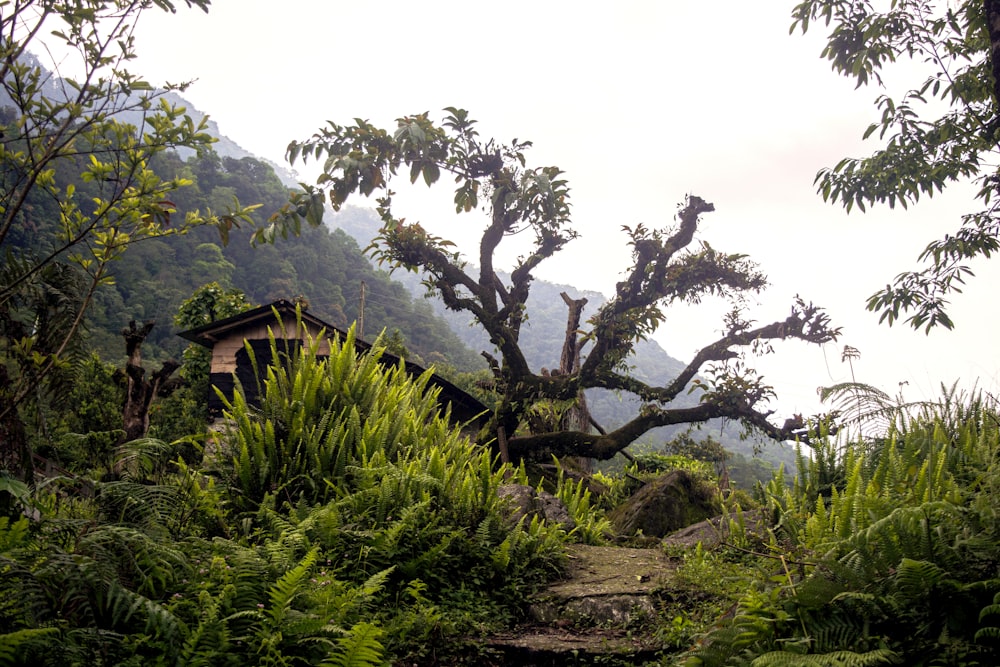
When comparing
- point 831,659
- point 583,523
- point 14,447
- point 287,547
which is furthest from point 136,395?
point 831,659

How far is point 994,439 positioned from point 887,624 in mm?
1849

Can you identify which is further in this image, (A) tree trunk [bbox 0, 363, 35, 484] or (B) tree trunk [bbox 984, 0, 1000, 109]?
(B) tree trunk [bbox 984, 0, 1000, 109]

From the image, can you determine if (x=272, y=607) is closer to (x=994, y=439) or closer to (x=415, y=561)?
(x=415, y=561)

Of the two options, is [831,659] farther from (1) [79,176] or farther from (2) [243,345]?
(2) [243,345]

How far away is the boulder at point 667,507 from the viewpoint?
894cm

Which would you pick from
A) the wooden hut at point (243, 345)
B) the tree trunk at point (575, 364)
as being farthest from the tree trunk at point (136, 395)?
the tree trunk at point (575, 364)

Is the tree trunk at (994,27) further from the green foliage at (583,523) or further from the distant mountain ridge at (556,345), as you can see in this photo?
the distant mountain ridge at (556,345)

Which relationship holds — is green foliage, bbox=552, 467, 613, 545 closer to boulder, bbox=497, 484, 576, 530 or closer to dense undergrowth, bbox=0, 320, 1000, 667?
boulder, bbox=497, 484, 576, 530

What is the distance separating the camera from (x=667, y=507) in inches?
361

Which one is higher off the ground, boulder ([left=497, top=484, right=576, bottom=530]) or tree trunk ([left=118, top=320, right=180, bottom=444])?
boulder ([left=497, top=484, right=576, bottom=530])

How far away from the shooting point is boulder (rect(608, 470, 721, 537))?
894 centimetres

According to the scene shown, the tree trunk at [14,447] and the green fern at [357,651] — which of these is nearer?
the green fern at [357,651]

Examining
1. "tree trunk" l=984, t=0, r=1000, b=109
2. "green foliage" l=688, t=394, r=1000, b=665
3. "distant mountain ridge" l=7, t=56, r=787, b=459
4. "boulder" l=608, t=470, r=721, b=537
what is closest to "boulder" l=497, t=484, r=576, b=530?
"boulder" l=608, t=470, r=721, b=537

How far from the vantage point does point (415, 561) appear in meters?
4.32
